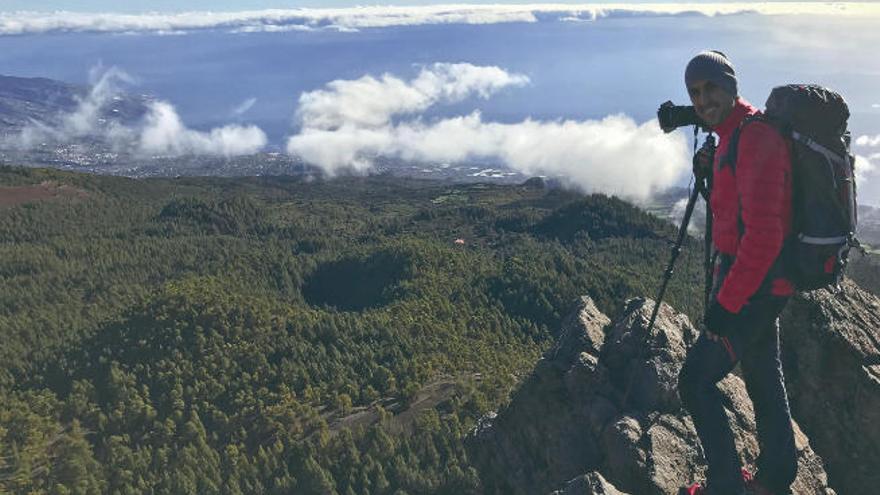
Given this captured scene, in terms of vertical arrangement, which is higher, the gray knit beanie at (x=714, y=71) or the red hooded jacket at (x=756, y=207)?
the gray knit beanie at (x=714, y=71)

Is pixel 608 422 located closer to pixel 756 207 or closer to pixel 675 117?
pixel 675 117

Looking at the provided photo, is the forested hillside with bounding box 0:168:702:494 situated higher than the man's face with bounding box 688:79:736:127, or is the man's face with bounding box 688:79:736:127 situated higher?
the man's face with bounding box 688:79:736:127

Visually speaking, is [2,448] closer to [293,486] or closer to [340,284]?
[293,486]

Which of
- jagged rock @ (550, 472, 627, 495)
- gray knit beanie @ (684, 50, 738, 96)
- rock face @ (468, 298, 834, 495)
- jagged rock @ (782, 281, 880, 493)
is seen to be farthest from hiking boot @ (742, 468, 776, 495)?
gray knit beanie @ (684, 50, 738, 96)

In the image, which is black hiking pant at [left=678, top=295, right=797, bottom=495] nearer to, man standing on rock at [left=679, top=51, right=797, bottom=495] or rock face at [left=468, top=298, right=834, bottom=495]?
man standing on rock at [left=679, top=51, right=797, bottom=495]

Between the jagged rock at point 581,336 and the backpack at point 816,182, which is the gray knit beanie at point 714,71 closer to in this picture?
the backpack at point 816,182

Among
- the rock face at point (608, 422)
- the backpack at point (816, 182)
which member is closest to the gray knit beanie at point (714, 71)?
the backpack at point (816, 182)
